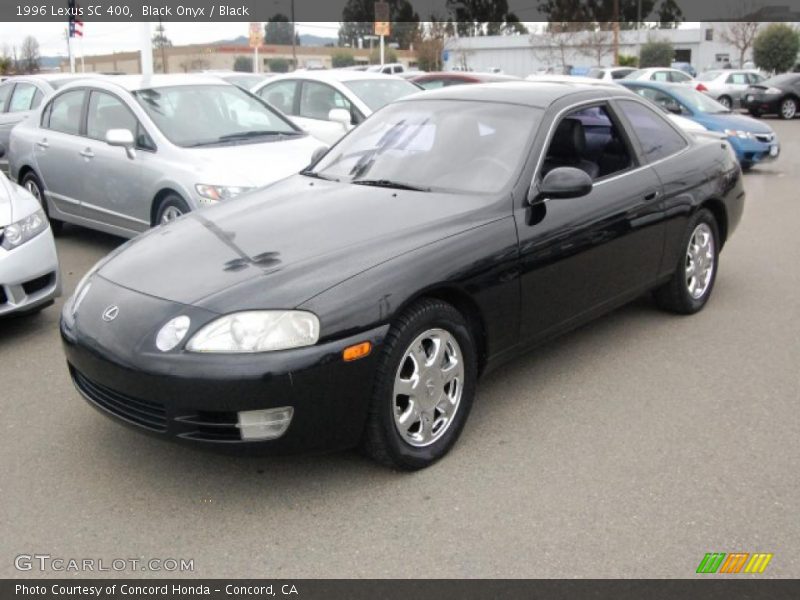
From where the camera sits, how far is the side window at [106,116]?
7457 mm

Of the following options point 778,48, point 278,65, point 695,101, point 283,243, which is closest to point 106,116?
point 283,243

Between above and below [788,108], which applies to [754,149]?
below

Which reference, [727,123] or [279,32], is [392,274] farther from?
[279,32]

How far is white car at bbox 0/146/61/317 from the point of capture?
5.20 meters

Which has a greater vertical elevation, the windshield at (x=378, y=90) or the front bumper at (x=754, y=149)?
the windshield at (x=378, y=90)

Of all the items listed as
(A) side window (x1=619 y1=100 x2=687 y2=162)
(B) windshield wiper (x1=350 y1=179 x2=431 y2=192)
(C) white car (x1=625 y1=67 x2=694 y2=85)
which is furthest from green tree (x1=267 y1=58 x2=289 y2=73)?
(B) windshield wiper (x1=350 y1=179 x2=431 y2=192)

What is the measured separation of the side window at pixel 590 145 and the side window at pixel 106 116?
4129mm

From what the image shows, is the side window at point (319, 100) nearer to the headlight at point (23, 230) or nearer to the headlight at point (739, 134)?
the headlight at point (23, 230)

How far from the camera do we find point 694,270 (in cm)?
571

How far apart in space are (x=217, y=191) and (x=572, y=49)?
60488 millimetres

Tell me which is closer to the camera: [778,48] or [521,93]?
[521,93]

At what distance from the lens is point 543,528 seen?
3195 millimetres

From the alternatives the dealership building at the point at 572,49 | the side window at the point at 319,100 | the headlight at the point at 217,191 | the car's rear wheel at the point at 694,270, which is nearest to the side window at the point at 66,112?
the headlight at the point at 217,191

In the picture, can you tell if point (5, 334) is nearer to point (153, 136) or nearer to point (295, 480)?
point (153, 136)
